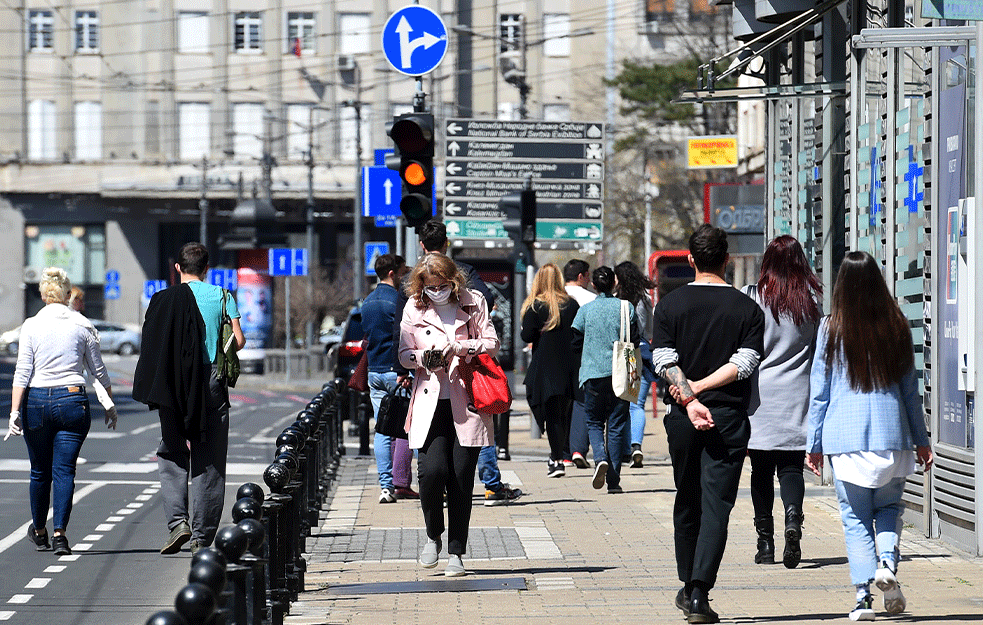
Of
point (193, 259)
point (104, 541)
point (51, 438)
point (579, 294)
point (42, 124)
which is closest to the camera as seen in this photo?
point (193, 259)

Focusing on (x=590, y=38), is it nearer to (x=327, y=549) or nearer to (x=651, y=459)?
(x=651, y=459)

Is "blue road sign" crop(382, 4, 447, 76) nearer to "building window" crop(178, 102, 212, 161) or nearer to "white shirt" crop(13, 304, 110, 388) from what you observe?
"white shirt" crop(13, 304, 110, 388)

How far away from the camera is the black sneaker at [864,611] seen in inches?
282

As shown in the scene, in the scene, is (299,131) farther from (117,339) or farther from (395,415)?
(395,415)

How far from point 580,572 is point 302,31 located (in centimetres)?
5523

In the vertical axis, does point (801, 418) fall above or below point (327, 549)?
above

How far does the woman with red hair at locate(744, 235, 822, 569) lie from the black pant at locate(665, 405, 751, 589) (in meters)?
1.74

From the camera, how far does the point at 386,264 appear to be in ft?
43.8

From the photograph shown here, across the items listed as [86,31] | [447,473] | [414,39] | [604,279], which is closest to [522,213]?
[414,39]

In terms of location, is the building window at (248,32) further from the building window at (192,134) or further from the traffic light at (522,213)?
the traffic light at (522,213)

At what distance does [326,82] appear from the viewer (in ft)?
202

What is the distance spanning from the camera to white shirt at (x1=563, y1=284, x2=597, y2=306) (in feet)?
49.8

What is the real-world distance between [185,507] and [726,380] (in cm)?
406

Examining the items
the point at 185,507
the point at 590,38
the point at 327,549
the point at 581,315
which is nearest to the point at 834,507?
the point at 581,315
